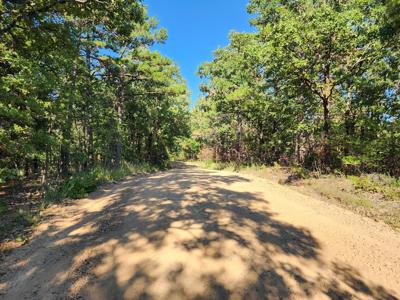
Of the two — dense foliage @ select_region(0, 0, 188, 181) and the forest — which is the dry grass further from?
dense foliage @ select_region(0, 0, 188, 181)

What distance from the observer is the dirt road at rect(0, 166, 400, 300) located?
3.33 meters

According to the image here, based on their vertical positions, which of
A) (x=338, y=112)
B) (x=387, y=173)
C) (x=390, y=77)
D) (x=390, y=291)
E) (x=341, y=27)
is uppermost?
(x=341, y=27)

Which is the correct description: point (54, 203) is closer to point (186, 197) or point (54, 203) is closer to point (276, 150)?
point (186, 197)

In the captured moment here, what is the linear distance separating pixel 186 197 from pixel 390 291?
180 inches

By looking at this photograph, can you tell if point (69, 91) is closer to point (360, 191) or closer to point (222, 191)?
point (222, 191)

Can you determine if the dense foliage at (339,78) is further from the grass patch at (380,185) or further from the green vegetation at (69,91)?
the green vegetation at (69,91)

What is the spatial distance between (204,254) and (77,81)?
39.1 feet

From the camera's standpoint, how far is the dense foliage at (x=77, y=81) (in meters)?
5.65

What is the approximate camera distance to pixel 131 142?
2659cm

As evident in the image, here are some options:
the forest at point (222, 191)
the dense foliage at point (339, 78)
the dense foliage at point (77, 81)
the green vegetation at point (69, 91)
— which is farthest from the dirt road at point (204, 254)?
the dense foliage at point (339, 78)

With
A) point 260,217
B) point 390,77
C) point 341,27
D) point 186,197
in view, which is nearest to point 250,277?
point 260,217

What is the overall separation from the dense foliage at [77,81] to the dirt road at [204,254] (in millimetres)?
4020

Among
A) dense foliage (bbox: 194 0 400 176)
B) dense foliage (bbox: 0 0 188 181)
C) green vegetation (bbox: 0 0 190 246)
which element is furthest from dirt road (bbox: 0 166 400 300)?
dense foliage (bbox: 194 0 400 176)

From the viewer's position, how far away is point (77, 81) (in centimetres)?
1287
